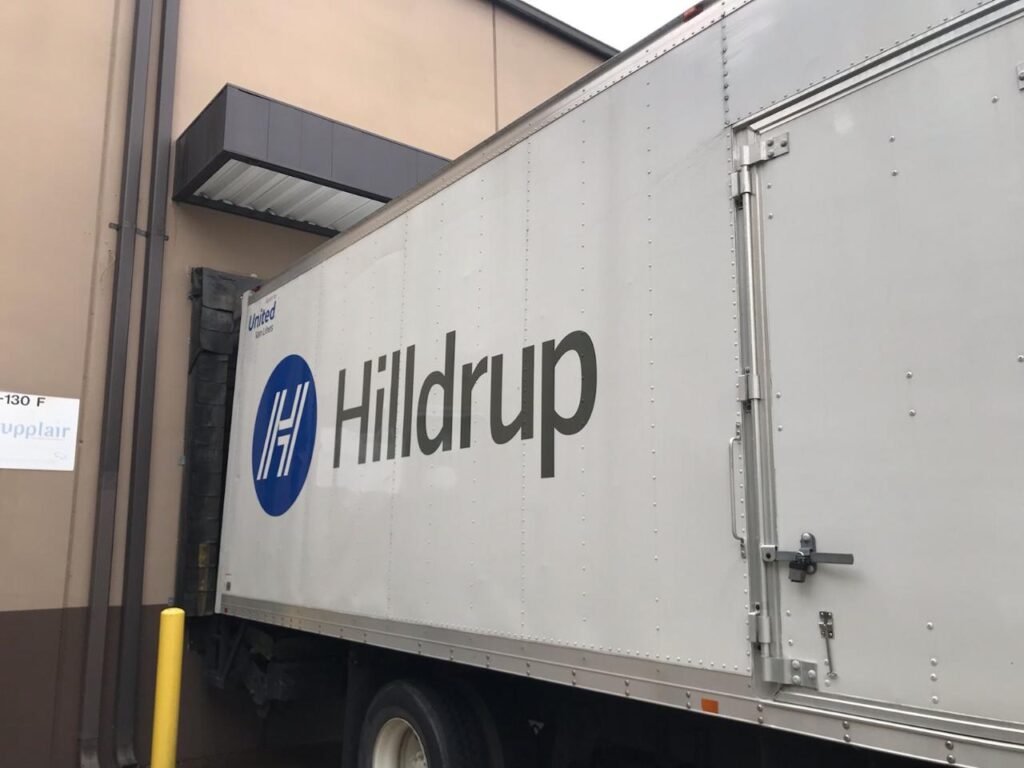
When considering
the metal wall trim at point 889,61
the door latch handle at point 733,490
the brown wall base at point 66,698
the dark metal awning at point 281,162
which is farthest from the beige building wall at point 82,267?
the metal wall trim at point 889,61

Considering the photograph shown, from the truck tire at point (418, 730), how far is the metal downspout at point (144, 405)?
116 inches

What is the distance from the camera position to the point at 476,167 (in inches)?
165

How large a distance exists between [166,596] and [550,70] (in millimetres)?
7750

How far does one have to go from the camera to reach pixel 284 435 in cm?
562

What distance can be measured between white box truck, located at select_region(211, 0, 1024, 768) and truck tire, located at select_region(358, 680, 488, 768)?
15 mm

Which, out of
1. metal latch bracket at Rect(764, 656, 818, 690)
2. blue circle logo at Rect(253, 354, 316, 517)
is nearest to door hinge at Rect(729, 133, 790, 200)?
metal latch bracket at Rect(764, 656, 818, 690)

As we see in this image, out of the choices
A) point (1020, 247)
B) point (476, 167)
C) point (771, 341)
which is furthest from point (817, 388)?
point (476, 167)

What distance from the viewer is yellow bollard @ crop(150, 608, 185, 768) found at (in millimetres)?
5230

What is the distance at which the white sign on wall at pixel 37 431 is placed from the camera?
627 cm

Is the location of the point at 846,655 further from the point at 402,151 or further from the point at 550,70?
the point at 550,70

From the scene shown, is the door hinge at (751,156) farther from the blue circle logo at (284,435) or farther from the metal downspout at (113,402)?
the metal downspout at (113,402)

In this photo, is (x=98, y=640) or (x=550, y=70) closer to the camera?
(x=98, y=640)

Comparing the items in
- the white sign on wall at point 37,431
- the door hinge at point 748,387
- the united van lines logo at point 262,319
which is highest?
the united van lines logo at point 262,319

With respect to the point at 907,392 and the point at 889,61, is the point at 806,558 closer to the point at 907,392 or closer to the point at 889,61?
the point at 907,392
